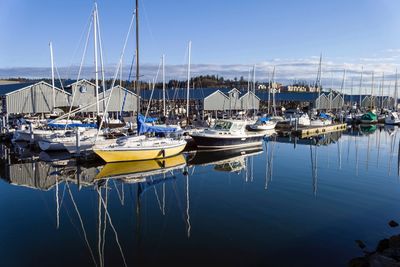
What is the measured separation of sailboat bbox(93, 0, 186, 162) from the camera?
2447 centimetres

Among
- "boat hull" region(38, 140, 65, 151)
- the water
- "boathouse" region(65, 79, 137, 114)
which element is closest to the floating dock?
the water

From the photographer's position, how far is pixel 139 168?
23.8m

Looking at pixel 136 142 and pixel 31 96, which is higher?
pixel 31 96

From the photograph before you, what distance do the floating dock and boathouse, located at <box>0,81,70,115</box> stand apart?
31.8 m

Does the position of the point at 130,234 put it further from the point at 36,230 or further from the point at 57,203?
the point at 57,203

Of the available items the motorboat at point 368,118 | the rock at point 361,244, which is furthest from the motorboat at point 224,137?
the motorboat at point 368,118

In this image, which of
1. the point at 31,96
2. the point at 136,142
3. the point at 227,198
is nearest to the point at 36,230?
the point at 227,198

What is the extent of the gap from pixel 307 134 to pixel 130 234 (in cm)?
4153

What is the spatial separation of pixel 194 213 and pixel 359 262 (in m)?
6.74

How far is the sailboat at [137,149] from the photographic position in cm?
2447

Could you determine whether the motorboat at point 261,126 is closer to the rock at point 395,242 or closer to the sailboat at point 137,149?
the sailboat at point 137,149

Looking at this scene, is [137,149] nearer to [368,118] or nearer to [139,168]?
[139,168]

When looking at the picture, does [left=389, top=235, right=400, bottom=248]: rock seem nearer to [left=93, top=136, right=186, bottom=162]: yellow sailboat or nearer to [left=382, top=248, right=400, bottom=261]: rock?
[left=382, top=248, right=400, bottom=261]: rock

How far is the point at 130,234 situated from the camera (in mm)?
12500
